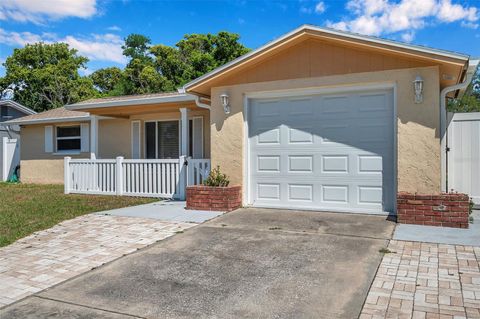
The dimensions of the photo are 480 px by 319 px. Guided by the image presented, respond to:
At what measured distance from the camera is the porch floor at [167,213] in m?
7.45

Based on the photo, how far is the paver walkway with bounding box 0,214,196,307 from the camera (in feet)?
13.9

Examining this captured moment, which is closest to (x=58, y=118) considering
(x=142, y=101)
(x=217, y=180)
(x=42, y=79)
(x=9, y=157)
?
(x=9, y=157)

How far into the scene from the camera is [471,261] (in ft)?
15.1

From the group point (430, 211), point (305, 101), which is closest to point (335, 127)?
point (305, 101)

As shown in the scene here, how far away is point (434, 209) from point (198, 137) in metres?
7.63

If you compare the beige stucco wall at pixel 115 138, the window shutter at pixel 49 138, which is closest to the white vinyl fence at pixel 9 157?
the window shutter at pixel 49 138

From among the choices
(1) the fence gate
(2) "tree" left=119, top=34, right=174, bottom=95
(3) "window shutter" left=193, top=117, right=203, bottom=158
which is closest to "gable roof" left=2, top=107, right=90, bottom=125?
(3) "window shutter" left=193, top=117, right=203, bottom=158

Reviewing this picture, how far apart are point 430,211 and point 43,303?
5.88m

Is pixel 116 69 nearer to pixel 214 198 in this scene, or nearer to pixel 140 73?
pixel 140 73

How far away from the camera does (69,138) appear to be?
608 inches

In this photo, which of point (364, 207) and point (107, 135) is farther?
point (107, 135)

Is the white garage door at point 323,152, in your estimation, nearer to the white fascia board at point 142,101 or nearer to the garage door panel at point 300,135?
the garage door panel at point 300,135

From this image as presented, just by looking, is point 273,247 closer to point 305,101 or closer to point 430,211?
point 430,211

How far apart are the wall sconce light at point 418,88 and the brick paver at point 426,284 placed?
2719mm
